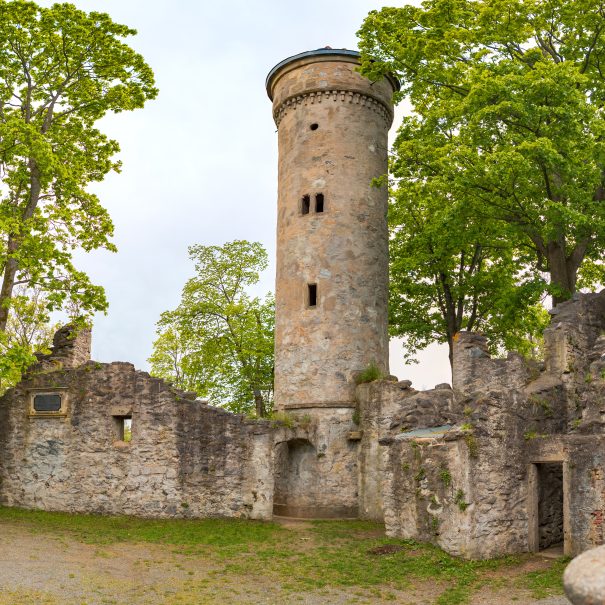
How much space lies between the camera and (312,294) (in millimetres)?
21594

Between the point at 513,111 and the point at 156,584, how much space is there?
1396cm

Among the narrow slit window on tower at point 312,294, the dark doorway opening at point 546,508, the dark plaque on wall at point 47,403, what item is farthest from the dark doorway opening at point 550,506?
the dark plaque on wall at point 47,403

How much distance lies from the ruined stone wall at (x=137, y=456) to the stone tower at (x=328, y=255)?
2778mm

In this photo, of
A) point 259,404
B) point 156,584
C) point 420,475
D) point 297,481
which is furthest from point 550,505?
point 259,404

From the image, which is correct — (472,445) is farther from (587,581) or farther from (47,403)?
(47,403)

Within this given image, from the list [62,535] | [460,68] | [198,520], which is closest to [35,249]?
[62,535]

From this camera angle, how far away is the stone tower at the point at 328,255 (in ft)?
66.0

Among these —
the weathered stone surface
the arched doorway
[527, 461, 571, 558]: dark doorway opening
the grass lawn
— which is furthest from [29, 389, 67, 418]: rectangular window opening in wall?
the weathered stone surface

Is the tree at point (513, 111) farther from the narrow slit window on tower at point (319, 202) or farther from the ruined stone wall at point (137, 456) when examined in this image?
the ruined stone wall at point (137, 456)

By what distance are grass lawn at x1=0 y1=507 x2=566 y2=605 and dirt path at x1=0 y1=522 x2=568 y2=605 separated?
2 cm

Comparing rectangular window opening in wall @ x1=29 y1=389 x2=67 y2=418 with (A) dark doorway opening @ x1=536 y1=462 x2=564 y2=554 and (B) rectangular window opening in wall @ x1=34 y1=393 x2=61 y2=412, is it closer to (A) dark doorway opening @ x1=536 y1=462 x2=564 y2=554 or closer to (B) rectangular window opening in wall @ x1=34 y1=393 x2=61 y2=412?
(B) rectangular window opening in wall @ x1=34 y1=393 x2=61 y2=412

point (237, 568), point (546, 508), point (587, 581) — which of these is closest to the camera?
point (587, 581)

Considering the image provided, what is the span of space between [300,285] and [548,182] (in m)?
8.17

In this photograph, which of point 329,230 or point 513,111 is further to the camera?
point 329,230
